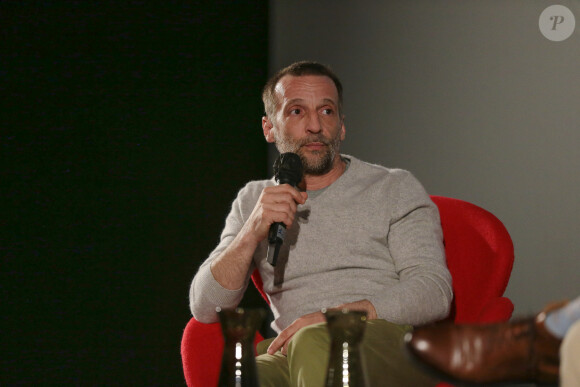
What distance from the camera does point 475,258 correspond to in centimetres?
189

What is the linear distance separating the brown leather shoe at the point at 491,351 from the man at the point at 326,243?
647 millimetres

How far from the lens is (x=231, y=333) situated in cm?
92

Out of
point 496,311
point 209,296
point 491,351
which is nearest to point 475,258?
point 496,311

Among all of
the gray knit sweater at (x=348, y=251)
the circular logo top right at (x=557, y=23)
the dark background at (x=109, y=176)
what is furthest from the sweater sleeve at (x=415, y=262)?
the dark background at (x=109, y=176)

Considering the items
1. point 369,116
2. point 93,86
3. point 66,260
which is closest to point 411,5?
point 369,116

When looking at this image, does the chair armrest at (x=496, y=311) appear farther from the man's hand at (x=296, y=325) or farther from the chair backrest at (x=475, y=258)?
the man's hand at (x=296, y=325)

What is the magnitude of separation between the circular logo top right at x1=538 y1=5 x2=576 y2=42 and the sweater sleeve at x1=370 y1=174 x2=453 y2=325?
0.98 m

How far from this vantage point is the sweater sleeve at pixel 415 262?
5.39ft

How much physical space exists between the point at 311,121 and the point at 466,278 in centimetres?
68

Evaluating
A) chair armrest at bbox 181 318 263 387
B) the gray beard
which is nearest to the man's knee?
chair armrest at bbox 181 318 263 387

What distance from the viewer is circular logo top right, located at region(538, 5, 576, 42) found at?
243cm

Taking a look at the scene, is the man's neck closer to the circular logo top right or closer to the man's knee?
the man's knee

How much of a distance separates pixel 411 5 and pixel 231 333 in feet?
7.74

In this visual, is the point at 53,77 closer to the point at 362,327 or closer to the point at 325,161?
the point at 325,161
